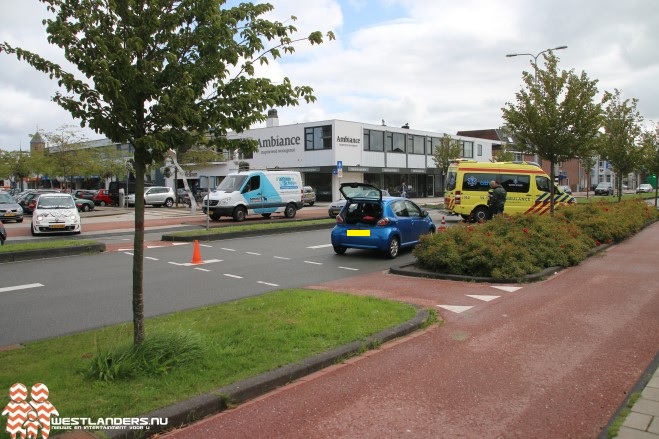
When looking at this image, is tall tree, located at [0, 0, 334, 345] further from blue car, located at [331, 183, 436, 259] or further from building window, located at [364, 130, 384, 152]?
building window, located at [364, 130, 384, 152]

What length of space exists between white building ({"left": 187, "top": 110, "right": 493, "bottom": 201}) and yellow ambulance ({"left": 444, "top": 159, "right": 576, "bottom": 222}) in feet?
66.5

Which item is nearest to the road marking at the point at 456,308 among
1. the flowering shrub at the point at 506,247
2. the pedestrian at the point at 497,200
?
the flowering shrub at the point at 506,247

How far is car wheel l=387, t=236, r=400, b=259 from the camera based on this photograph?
12.9 meters

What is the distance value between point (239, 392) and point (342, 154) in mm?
42839

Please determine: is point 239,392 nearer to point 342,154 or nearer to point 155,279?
point 155,279

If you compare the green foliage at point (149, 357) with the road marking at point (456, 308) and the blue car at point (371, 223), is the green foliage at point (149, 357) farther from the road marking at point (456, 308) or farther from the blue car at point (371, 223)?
the blue car at point (371, 223)

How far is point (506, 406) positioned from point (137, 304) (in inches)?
133

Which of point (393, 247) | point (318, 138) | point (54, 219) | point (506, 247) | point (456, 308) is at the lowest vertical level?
point (456, 308)

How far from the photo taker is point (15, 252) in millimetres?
13398

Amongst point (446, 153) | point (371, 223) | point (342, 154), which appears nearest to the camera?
point (371, 223)

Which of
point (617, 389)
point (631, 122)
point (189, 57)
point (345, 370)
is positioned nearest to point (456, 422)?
point (345, 370)

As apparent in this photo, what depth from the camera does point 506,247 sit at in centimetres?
996

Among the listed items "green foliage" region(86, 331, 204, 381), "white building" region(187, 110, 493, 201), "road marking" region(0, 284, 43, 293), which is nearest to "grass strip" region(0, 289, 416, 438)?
"green foliage" region(86, 331, 204, 381)

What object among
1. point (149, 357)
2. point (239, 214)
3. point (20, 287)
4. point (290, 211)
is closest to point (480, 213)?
point (290, 211)
